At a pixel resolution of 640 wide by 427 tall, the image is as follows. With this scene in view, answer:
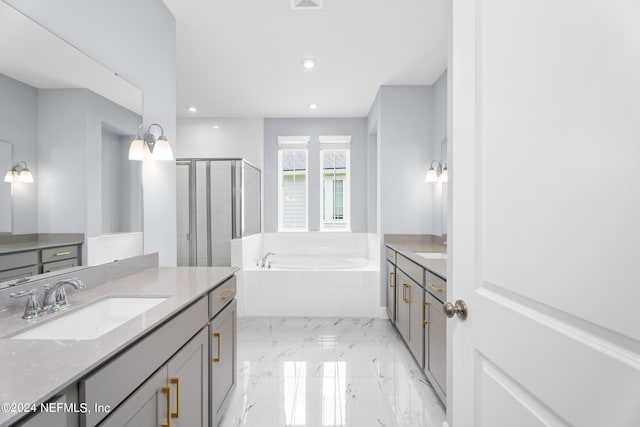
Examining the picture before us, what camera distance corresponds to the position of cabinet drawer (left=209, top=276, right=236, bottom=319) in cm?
154

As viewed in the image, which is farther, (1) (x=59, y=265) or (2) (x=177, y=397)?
(1) (x=59, y=265)

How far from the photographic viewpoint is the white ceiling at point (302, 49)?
2148mm

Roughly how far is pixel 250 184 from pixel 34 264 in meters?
3.06

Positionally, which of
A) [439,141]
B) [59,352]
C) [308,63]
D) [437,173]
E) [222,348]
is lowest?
[222,348]

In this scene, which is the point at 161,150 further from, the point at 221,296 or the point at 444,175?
the point at 444,175

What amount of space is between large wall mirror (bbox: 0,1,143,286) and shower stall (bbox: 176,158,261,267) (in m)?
2.10

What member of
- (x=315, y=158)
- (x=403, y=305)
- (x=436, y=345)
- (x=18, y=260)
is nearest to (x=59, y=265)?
(x=18, y=260)

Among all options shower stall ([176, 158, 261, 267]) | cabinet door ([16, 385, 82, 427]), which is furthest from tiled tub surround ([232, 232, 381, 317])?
cabinet door ([16, 385, 82, 427])

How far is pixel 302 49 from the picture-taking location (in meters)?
2.65

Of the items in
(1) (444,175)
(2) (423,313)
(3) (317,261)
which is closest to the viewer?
(2) (423,313)

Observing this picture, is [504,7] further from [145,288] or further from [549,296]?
[145,288]

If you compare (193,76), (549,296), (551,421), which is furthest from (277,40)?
(551,421)

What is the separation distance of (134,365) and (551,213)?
116cm

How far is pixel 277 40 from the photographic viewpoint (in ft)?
8.20
